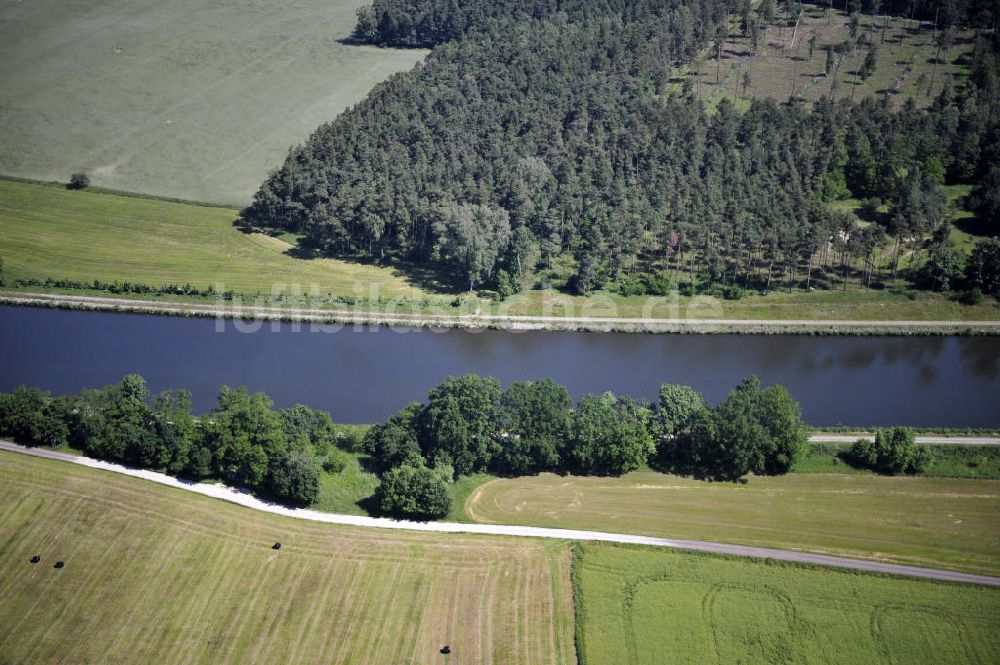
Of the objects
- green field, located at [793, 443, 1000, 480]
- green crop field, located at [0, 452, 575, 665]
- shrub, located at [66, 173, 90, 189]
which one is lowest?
green crop field, located at [0, 452, 575, 665]

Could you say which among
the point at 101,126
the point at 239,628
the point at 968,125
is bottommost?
the point at 239,628

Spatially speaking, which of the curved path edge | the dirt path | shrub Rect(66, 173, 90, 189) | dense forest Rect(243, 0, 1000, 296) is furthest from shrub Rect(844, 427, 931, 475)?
shrub Rect(66, 173, 90, 189)

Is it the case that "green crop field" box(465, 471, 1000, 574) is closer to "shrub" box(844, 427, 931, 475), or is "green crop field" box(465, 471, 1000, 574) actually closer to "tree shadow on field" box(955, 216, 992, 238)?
"shrub" box(844, 427, 931, 475)

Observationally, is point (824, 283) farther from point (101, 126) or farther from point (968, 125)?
point (101, 126)

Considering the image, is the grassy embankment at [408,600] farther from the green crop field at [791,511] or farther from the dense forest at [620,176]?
the dense forest at [620,176]

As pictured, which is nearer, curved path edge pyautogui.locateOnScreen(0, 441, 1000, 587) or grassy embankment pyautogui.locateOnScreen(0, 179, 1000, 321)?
curved path edge pyautogui.locateOnScreen(0, 441, 1000, 587)

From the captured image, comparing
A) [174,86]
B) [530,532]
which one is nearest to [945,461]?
[530,532]

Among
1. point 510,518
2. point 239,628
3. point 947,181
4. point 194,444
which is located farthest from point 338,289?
point 947,181
